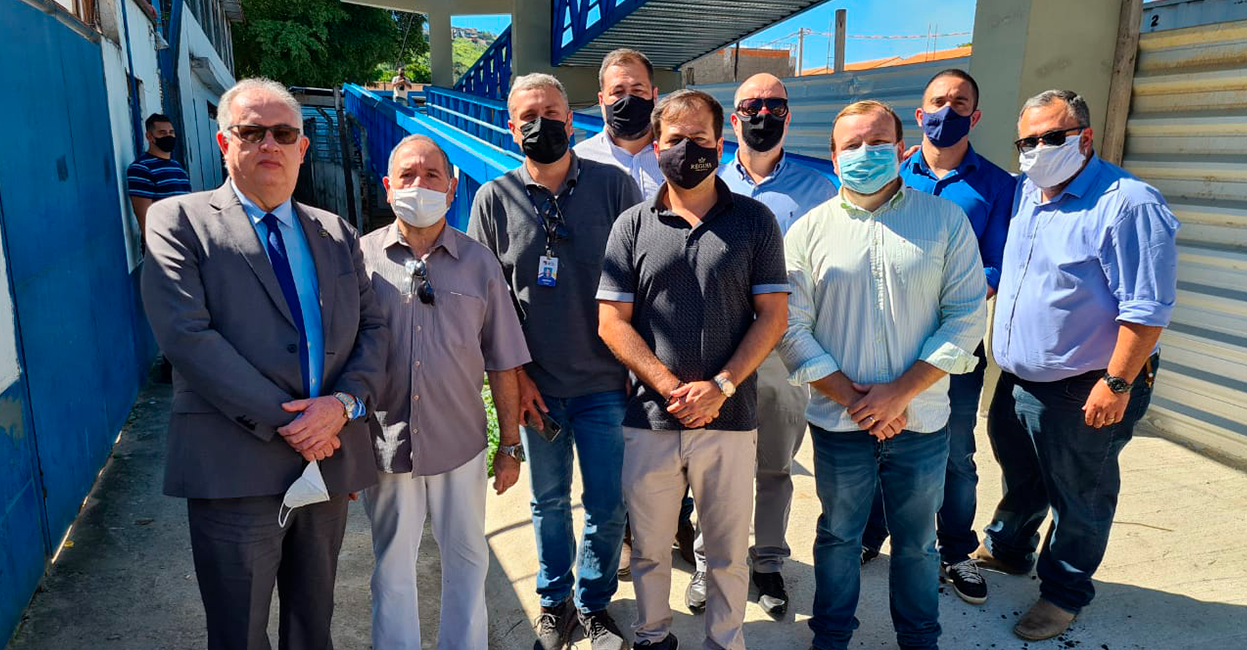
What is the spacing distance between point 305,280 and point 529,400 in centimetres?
93

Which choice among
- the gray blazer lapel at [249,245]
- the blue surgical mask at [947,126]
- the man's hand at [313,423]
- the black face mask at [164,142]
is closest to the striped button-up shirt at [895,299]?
the blue surgical mask at [947,126]

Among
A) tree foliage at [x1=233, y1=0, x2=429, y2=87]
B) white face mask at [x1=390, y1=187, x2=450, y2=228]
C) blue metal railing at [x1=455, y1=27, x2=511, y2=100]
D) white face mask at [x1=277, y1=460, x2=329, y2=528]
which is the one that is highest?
tree foliage at [x1=233, y1=0, x2=429, y2=87]

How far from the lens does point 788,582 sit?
3441 mm

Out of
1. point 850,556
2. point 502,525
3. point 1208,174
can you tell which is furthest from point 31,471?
point 1208,174

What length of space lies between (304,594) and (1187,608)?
11.0 feet

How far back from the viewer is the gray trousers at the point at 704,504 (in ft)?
8.80

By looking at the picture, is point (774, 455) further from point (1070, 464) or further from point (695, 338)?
point (1070, 464)

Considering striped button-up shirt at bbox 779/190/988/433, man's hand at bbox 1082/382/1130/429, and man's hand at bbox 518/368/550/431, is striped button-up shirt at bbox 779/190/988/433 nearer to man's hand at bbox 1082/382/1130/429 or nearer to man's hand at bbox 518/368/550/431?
man's hand at bbox 1082/382/1130/429

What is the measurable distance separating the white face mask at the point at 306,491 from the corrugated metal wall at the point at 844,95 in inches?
155

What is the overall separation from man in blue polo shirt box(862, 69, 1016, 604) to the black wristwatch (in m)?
0.56

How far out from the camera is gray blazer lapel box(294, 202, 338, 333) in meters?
2.38

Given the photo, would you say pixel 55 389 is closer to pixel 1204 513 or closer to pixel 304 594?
pixel 304 594

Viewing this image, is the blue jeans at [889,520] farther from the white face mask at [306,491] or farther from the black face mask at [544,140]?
the white face mask at [306,491]

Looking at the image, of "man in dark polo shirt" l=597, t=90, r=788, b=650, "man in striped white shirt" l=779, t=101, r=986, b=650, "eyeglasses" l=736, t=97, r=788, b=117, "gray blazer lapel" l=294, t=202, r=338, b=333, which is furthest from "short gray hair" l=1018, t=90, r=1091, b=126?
"gray blazer lapel" l=294, t=202, r=338, b=333
